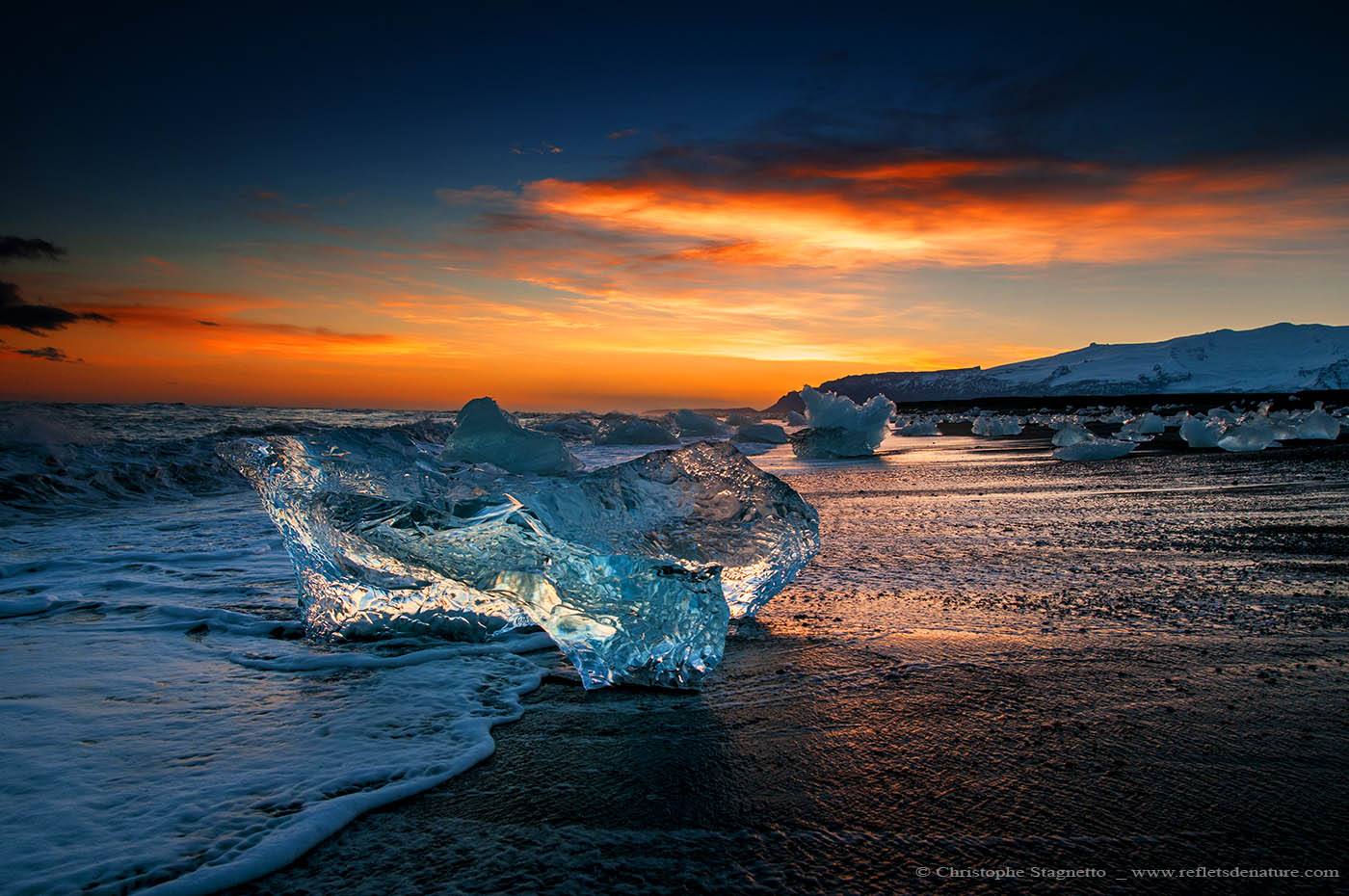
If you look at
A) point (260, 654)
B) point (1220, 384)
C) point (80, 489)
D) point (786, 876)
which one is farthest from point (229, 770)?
point (1220, 384)

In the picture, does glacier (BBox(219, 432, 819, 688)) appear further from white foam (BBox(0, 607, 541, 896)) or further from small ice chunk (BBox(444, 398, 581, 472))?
small ice chunk (BBox(444, 398, 581, 472))

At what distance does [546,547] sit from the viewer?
2840 millimetres

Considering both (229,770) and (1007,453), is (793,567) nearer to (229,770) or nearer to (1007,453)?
(229,770)

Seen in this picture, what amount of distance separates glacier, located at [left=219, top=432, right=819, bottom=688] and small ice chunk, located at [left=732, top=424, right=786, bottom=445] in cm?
1944

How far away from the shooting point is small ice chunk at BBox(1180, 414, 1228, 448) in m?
14.1

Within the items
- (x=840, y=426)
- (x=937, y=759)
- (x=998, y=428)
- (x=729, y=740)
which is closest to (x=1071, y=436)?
(x=840, y=426)

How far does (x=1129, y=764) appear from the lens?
6.22ft

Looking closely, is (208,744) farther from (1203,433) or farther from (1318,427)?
(1318,427)

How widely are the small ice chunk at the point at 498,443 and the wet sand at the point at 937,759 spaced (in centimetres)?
751

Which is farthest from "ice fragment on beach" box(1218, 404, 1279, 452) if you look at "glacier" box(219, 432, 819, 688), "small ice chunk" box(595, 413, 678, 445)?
"small ice chunk" box(595, 413, 678, 445)

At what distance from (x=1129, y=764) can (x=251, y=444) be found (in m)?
3.77

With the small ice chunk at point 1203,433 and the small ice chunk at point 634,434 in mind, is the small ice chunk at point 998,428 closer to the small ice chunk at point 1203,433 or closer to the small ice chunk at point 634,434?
the small ice chunk at point 1203,433

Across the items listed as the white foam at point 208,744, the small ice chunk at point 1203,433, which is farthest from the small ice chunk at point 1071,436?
the white foam at point 208,744

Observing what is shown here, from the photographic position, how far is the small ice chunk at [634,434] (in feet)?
72.0
